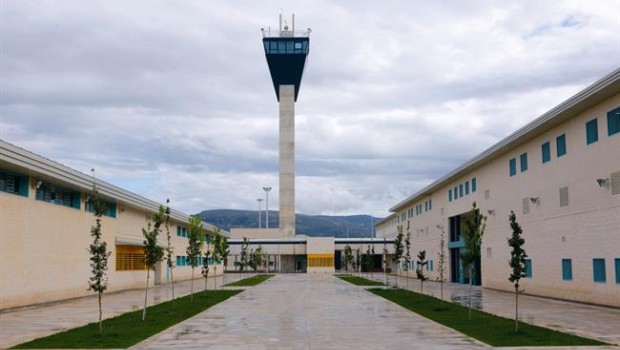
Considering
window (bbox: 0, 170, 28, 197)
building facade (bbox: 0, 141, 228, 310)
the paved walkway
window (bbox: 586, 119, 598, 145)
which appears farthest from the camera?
window (bbox: 586, 119, 598, 145)

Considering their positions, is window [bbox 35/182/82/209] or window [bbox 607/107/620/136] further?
window [bbox 35/182/82/209]

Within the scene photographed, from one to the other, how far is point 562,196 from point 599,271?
17.1 feet

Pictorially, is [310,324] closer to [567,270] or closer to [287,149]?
[567,270]

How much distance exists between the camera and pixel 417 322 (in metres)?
23.6

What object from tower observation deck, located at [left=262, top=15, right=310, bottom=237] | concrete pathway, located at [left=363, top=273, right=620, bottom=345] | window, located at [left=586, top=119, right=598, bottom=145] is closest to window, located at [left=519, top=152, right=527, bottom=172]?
concrete pathway, located at [left=363, top=273, right=620, bottom=345]

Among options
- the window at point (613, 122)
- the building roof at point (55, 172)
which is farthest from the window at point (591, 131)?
the building roof at point (55, 172)

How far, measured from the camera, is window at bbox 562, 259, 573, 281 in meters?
33.3

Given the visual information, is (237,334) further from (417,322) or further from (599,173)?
(599,173)

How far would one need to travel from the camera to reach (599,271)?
30.2m

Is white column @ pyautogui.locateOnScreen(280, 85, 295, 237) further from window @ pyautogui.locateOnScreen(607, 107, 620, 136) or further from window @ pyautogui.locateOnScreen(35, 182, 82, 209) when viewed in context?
window @ pyautogui.locateOnScreen(607, 107, 620, 136)

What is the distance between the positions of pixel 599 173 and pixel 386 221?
317 feet

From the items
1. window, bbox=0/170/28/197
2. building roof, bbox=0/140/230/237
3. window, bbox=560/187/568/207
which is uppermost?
building roof, bbox=0/140/230/237

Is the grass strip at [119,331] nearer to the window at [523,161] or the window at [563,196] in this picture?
the window at [563,196]

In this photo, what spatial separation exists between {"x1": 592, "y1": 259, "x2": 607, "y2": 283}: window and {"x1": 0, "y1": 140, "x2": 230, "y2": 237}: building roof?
82.4 ft
